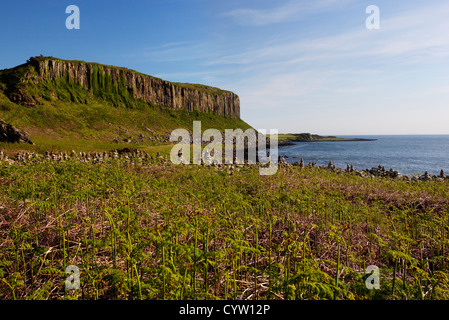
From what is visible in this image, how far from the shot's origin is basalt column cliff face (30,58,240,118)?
→ 225ft

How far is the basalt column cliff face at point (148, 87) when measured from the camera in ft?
225

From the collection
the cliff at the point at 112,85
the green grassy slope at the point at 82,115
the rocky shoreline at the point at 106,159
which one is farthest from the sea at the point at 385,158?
the cliff at the point at 112,85

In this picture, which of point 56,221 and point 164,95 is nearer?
point 56,221

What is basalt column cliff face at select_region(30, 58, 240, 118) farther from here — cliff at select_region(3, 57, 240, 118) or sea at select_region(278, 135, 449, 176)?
sea at select_region(278, 135, 449, 176)

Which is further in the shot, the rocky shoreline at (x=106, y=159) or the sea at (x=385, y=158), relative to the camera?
the sea at (x=385, y=158)

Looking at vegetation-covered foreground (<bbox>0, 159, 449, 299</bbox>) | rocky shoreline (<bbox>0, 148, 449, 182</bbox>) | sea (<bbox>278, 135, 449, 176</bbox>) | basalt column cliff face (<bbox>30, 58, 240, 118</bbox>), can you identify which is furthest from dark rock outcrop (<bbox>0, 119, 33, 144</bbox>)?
basalt column cliff face (<bbox>30, 58, 240, 118</bbox>)

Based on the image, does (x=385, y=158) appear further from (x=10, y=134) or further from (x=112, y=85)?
(x=112, y=85)

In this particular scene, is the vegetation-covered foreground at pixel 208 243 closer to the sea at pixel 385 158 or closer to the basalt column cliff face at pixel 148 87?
the sea at pixel 385 158

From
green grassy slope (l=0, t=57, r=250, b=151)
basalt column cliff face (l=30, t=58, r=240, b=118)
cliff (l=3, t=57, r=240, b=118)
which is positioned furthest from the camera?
basalt column cliff face (l=30, t=58, r=240, b=118)

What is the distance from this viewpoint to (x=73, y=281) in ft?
11.2

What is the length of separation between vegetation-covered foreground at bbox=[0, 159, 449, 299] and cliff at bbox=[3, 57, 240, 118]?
194ft

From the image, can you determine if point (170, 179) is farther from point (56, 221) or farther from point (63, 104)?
point (63, 104)
